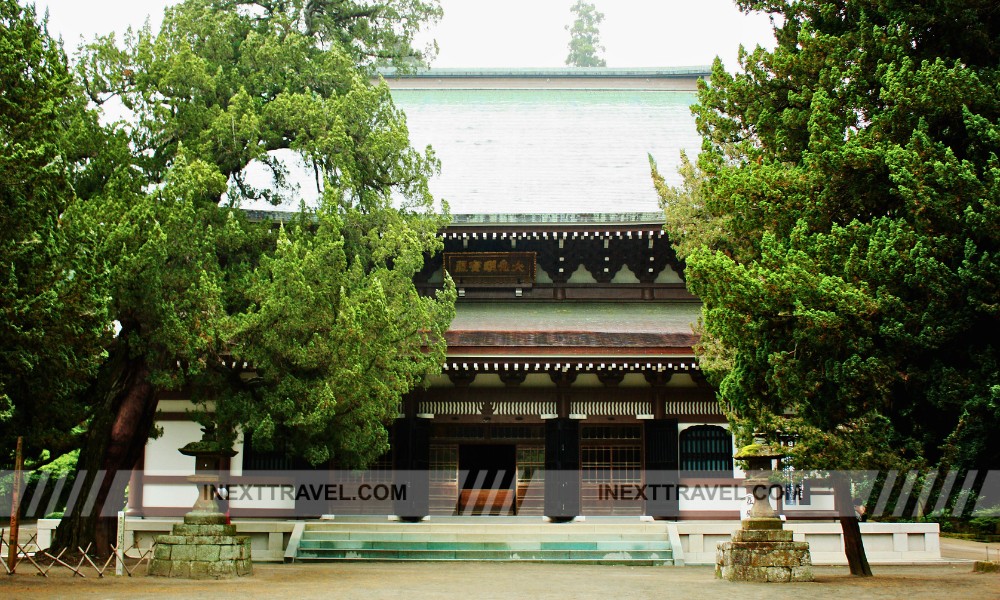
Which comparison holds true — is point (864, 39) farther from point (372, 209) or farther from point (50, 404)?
point (50, 404)

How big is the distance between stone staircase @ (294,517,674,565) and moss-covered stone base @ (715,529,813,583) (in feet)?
11.5

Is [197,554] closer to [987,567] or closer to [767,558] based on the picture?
[767,558]

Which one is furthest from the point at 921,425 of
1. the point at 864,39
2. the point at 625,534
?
the point at 625,534

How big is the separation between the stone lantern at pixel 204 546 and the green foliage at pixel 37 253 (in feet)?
8.78

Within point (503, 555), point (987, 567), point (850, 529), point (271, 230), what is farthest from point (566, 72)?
point (987, 567)

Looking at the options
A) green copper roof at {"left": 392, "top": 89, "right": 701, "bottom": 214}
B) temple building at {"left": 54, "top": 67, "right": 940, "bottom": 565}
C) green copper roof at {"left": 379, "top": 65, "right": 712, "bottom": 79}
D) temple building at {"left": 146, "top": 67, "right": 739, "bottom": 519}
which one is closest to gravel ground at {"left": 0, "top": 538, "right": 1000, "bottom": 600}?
temple building at {"left": 54, "top": 67, "right": 940, "bottom": 565}

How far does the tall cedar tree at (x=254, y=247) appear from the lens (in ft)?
39.7

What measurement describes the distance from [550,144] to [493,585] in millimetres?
13680

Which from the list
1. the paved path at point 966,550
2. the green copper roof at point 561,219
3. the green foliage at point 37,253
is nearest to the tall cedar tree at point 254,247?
the green foliage at point 37,253

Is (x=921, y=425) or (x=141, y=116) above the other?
(x=141, y=116)

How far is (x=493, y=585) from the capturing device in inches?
433

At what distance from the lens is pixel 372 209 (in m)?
14.3

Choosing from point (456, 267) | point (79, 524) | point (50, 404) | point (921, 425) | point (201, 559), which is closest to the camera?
point (921, 425)

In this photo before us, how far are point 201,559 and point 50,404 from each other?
2.86 metres
